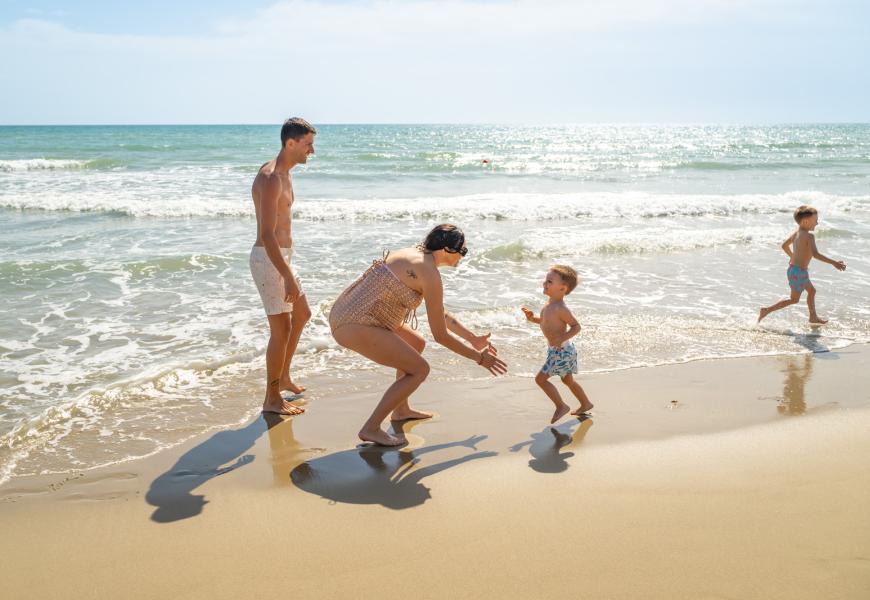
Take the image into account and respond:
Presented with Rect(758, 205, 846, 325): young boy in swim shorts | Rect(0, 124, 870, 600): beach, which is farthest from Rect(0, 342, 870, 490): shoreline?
Rect(758, 205, 846, 325): young boy in swim shorts

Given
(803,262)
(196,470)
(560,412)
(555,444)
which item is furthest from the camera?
(803,262)

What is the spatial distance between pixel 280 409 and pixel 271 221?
4.22 ft

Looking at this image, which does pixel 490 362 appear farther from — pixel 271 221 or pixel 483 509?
pixel 271 221

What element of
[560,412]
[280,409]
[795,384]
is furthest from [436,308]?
[795,384]

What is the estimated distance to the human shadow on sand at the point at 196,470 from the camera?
139 inches

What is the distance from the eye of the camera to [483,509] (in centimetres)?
342

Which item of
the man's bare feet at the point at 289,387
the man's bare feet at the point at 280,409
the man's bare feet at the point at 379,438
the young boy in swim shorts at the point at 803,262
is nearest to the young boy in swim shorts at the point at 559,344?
the man's bare feet at the point at 379,438

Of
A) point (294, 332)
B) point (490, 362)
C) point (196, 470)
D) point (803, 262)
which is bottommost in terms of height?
A: point (196, 470)

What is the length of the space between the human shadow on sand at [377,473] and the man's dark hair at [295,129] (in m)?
2.10

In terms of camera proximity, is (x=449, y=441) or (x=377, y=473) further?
(x=449, y=441)

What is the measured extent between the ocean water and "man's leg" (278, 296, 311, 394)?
0.83 ft

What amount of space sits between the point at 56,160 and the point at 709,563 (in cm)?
3565

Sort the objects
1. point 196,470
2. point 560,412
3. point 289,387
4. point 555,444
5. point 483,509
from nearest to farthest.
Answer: point 483,509 → point 196,470 → point 555,444 → point 560,412 → point 289,387

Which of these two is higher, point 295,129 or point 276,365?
point 295,129
